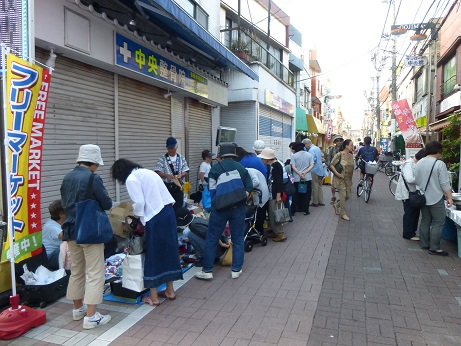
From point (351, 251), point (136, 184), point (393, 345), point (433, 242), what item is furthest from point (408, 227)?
point (136, 184)

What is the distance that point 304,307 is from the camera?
400cm

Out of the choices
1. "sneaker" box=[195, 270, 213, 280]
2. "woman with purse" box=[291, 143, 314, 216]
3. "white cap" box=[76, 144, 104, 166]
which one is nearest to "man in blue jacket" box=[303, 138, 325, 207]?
"woman with purse" box=[291, 143, 314, 216]

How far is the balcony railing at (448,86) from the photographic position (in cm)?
1585

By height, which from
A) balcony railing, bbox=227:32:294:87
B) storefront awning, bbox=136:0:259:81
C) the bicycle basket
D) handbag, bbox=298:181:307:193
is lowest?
handbag, bbox=298:181:307:193

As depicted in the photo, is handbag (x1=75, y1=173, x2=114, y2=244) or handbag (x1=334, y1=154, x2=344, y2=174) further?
handbag (x1=334, y1=154, x2=344, y2=174)

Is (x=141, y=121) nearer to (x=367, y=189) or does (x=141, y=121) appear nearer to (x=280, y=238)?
(x=280, y=238)

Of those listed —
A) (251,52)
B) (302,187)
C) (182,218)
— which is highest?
(251,52)

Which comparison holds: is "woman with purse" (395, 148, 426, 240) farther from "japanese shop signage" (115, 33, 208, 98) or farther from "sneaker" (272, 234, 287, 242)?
"japanese shop signage" (115, 33, 208, 98)

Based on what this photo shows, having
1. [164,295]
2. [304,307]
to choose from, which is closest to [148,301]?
[164,295]

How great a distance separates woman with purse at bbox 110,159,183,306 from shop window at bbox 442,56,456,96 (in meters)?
16.0

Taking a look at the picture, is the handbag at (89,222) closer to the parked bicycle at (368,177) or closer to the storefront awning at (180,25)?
the storefront awning at (180,25)

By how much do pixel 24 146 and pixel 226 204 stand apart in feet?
7.54

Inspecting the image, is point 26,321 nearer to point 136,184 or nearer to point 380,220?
point 136,184

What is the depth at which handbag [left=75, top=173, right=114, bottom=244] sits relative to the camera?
3424 mm
